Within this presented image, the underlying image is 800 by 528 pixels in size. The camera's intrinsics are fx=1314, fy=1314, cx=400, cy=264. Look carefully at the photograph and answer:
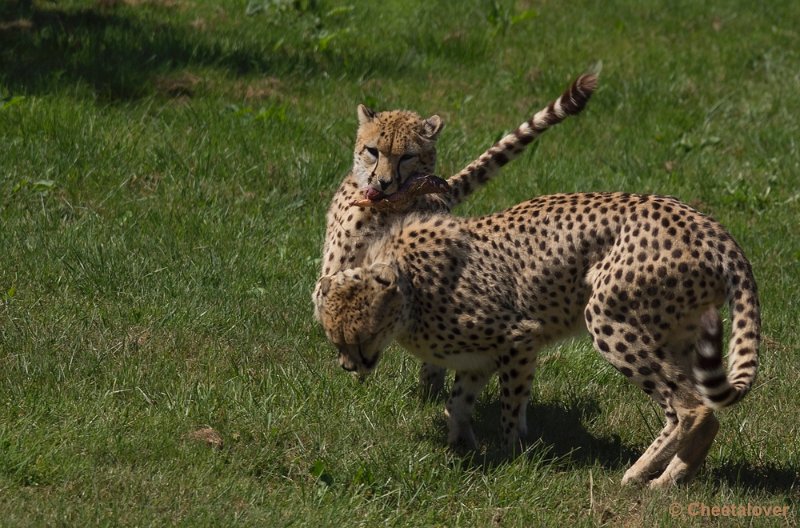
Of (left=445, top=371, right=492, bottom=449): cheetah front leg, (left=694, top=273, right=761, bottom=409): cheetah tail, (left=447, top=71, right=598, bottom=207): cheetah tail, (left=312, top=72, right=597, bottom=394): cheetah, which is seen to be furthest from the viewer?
(left=447, top=71, right=598, bottom=207): cheetah tail

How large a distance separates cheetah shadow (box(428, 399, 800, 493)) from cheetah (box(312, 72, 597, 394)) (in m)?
0.34

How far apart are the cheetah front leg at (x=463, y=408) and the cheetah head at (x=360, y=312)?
53 centimetres

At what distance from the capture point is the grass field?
202 inches

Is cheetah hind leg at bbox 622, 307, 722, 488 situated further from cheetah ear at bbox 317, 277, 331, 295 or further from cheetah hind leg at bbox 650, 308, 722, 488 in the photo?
cheetah ear at bbox 317, 277, 331, 295

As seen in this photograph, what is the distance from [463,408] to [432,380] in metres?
0.43

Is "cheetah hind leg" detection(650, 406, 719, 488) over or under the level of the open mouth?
under

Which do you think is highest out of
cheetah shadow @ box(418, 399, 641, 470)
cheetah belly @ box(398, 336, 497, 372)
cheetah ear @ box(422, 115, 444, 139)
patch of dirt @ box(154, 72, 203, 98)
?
cheetah ear @ box(422, 115, 444, 139)

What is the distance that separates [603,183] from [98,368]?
4025 millimetres

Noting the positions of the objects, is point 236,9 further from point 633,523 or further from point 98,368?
point 633,523

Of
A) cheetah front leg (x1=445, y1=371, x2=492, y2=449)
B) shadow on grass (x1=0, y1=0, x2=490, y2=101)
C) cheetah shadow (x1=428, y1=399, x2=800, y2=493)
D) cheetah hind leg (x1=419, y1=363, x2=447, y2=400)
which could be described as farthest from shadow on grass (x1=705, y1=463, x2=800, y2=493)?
shadow on grass (x1=0, y1=0, x2=490, y2=101)

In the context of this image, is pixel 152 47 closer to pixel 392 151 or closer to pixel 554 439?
pixel 392 151

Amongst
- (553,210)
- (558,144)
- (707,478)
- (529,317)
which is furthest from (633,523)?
(558,144)

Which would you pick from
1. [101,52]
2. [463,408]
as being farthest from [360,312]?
[101,52]

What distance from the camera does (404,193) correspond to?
6227mm
